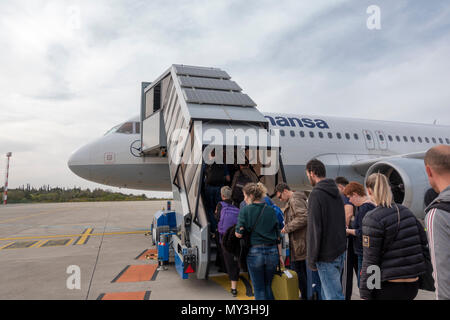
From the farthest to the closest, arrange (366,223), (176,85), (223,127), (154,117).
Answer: (154,117), (176,85), (223,127), (366,223)

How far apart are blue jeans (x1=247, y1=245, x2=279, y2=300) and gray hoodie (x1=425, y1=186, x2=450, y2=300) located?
1814mm

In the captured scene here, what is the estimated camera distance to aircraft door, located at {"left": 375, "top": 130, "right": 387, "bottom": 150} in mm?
12406

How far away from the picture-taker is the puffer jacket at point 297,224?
3.69 metres

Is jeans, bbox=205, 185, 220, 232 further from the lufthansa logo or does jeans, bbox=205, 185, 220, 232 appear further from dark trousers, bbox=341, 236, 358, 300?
the lufthansa logo

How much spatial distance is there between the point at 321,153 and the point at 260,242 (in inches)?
341

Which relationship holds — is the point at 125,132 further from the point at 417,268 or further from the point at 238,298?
the point at 417,268

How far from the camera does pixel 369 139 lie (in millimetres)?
12281

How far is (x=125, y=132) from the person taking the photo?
999 centimetres

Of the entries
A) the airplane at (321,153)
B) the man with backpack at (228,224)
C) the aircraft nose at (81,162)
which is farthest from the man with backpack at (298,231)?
the aircraft nose at (81,162)

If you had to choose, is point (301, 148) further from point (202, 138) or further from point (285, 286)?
point (285, 286)

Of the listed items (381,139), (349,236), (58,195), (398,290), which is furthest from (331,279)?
(58,195)

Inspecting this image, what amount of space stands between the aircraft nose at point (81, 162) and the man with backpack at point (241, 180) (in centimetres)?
604
